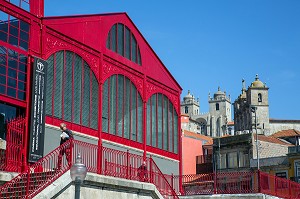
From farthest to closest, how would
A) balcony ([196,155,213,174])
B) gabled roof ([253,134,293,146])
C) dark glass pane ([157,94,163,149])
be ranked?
balcony ([196,155,213,174]) < gabled roof ([253,134,293,146]) < dark glass pane ([157,94,163,149])

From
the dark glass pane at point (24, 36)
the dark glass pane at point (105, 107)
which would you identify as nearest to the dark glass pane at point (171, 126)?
the dark glass pane at point (105, 107)

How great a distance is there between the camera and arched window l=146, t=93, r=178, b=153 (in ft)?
114

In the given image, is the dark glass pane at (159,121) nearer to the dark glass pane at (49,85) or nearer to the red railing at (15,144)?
the dark glass pane at (49,85)

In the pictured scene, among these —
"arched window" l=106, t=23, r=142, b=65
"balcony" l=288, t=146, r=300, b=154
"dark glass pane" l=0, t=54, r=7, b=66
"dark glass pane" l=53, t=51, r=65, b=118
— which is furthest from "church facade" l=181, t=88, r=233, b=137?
"dark glass pane" l=0, t=54, r=7, b=66

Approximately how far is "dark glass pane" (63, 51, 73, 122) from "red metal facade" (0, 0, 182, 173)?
252 millimetres

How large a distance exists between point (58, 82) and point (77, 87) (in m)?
1.69

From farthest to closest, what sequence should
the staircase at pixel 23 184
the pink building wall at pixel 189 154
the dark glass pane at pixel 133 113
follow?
the pink building wall at pixel 189 154 < the dark glass pane at pixel 133 113 < the staircase at pixel 23 184

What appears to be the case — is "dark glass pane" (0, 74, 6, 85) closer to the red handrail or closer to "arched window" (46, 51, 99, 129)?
"arched window" (46, 51, 99, 129)

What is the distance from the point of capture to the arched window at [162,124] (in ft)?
114

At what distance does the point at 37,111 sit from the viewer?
79.4 ft

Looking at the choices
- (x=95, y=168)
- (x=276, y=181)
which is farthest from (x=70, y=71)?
(x=276, y=181)

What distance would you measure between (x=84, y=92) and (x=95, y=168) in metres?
8.89

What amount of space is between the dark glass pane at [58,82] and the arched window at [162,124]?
909cm

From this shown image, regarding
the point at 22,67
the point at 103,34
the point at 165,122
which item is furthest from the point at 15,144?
the point at 165,122
